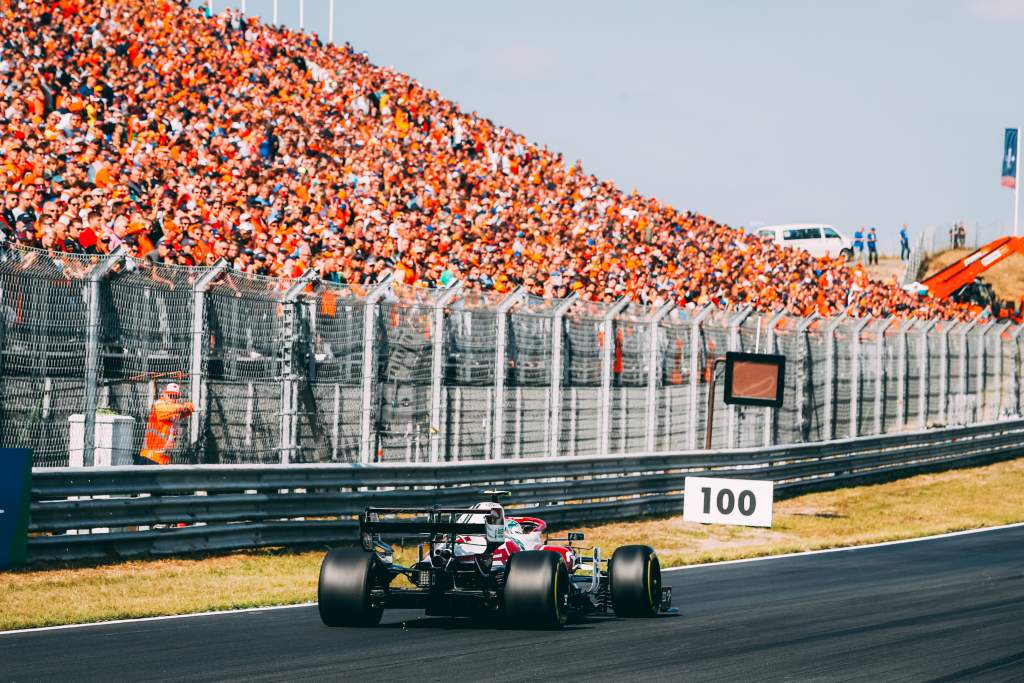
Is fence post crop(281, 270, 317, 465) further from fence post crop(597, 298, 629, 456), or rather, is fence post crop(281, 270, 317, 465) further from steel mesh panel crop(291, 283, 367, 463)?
fence post crop(597, 298, 629, 456)

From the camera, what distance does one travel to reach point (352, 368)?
16.6 meters

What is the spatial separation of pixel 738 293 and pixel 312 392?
54.1 feet

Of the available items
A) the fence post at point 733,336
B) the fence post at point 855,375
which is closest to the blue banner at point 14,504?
the fence post at point 733,336

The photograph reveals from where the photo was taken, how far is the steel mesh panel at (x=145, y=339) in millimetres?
13758

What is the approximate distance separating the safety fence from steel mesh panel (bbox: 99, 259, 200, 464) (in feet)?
0.05

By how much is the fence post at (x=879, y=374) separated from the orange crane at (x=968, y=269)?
84.9 ft

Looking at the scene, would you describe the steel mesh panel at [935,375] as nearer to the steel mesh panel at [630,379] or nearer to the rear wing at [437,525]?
the steel mesh panel at [630,379]

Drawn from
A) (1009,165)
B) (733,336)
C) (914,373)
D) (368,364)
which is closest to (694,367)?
(733,336)

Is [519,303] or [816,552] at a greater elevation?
[519,303]

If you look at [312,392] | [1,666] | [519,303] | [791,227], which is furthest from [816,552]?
[791,227]

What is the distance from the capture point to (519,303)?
19.2 meters

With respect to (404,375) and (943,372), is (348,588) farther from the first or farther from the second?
(943,372)

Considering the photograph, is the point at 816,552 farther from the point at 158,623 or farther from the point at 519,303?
the point at 158,623

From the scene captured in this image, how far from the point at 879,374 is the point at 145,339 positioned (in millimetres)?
18506
